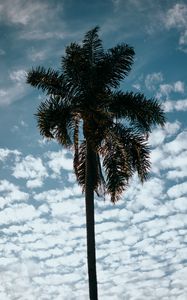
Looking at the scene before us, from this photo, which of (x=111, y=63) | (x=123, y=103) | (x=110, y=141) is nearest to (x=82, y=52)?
(x=111, y=63)

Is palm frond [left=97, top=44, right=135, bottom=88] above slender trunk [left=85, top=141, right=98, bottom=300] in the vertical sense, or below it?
above

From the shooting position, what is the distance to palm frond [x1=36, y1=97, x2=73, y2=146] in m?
23.1

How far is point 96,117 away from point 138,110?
7.42 feet

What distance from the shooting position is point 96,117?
22.8 meters

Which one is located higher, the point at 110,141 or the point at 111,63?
the point at 111,63

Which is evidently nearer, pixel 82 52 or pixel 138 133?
pixel 138 133

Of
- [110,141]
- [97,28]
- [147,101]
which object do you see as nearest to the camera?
[110,141]

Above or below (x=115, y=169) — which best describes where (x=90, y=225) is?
below

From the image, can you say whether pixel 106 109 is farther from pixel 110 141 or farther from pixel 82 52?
pixel 82 52

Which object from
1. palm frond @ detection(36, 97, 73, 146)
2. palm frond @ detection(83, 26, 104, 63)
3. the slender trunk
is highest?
palm frond @ detection(83, 26, 104, 63)

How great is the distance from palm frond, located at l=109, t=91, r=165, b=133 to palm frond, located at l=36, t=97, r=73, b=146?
84.6 inches

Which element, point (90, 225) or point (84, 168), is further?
point (84, 168)

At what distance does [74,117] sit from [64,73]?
8.59 ft

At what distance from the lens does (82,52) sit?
2545cm
